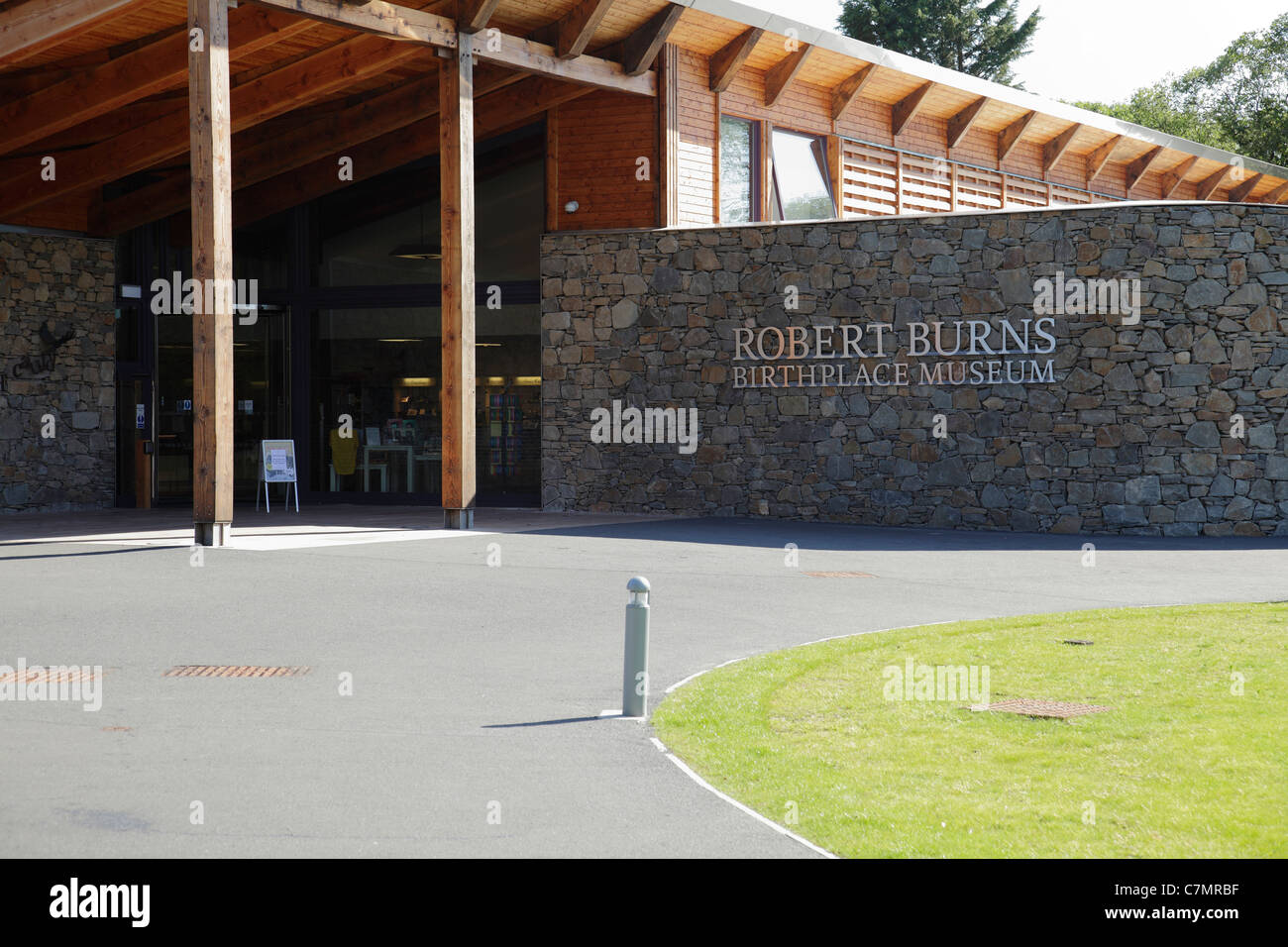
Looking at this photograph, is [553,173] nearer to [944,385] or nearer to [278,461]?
[278,461]

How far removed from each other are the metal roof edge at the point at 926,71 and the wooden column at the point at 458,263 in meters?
4.00

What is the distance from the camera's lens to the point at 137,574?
12891mm

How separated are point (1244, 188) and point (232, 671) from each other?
34001mm

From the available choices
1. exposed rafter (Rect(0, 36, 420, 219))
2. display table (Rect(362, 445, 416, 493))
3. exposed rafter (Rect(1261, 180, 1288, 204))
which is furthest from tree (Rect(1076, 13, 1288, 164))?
exposed rafter (Rect(0, 36, 420, 219))

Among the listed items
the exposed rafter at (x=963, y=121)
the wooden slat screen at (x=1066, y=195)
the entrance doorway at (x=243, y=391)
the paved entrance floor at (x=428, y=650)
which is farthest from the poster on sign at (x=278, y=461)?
the wooden slat screen at (x=1066, y=195)

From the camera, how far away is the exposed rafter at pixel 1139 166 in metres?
31.8

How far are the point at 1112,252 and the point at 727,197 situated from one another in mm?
6670

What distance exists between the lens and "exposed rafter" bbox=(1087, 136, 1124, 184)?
30.1 metres

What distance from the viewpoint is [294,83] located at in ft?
62.3

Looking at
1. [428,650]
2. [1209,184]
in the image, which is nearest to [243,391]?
[428,650]

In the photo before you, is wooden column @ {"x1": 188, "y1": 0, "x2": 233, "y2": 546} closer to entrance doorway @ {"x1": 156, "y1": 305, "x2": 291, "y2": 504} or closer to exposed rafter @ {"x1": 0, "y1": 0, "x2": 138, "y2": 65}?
exposed rafter @ {"x1": 0, "y1": 0, "x2": 138, "y2": 65}

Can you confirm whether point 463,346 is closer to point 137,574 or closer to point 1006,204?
point 137,574

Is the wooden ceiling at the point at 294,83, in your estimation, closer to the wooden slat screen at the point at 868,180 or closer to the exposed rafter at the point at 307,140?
the exposed rafter at the point at 307,140
